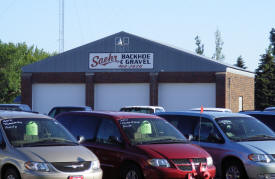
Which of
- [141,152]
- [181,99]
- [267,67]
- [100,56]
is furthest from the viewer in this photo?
[267,67]

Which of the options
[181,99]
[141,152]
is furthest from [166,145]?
[181,99]

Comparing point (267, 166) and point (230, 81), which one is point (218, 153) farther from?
point (230, 81)

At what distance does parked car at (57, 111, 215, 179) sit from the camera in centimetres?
1130

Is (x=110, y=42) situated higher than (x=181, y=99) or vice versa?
(x=110, y=42)

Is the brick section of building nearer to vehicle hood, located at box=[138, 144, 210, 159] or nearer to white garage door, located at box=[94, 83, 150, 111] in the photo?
white garage door, located at box=[94, 83, 150, 111]

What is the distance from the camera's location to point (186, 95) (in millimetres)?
41969

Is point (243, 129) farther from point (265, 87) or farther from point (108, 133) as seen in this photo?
point (265, 87)

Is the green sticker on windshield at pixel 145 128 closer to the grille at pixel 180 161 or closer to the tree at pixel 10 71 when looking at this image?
the grille at pixel 180 161

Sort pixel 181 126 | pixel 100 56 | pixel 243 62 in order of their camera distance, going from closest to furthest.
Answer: pixel 181 126 → pixel 100 56 → pixel 243 62

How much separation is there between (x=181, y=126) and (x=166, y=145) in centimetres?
291

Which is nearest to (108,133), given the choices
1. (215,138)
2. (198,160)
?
(198,160)

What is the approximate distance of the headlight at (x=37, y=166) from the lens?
400 inches

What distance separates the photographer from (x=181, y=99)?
41844mm

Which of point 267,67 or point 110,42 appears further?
point 267,67
